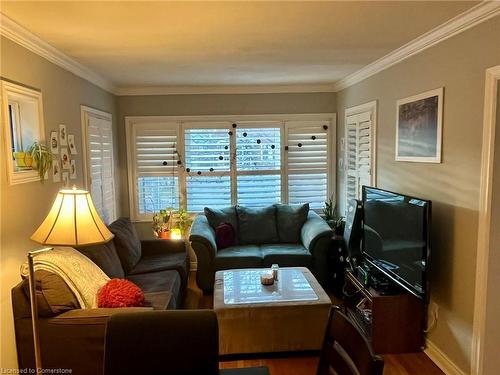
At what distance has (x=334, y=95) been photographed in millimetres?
5223

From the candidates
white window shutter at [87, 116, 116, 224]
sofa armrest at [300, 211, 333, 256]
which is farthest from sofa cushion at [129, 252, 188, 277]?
sofa armrest at [300, 211, 333, 256]

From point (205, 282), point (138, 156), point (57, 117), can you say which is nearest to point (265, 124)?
point (138, 156)

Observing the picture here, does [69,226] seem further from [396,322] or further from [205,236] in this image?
[396,322]

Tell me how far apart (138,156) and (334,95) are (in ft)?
9.12

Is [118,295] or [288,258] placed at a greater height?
[118,295]

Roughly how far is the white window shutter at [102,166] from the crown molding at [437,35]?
9.72 feet

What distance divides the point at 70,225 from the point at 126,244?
182cm

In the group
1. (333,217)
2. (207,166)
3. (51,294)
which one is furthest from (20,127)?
(333,217)

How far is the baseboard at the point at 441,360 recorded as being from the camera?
2.68 metres

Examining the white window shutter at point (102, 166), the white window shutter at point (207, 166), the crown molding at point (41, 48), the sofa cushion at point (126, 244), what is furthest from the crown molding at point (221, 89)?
the sofa cushion at point (126, 244)

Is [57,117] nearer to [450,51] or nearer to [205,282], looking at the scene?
[205,282]

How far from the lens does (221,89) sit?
5070 mm

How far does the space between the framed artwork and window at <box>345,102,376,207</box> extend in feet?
1.99

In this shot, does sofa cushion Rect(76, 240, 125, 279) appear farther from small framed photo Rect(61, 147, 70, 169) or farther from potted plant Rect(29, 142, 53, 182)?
small framed photo Rect(61, 147, 70, 169)
